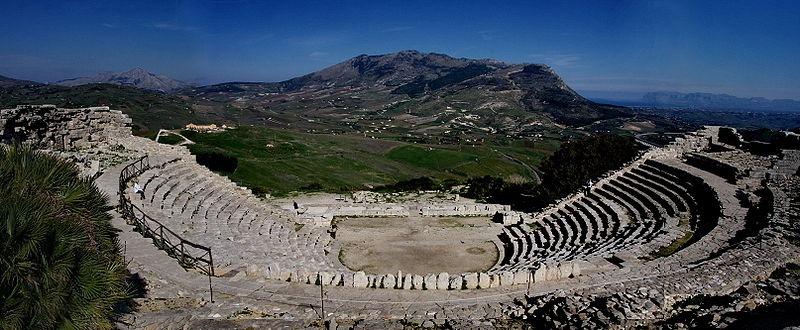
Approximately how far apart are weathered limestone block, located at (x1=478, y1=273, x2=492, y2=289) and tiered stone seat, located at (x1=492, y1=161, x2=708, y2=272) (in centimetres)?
393

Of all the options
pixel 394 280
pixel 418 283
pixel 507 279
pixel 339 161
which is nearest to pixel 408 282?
pixel 418 283

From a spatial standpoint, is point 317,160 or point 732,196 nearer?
point 732,196

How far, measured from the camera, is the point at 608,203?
2744cm

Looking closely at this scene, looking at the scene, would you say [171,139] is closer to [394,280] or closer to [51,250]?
[394,280]

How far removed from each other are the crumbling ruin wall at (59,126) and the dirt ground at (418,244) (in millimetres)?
18054

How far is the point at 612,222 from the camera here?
80.9 ft

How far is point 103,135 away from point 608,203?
33.0 metres

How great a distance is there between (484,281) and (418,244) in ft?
36.7

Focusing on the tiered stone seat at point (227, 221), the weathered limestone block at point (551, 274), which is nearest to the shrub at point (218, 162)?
the tiered stone seat at point (227, 221)

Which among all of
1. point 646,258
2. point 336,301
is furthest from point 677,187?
point 336,301

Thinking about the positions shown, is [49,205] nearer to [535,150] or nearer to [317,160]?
[317,160]

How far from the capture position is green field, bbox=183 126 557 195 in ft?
174

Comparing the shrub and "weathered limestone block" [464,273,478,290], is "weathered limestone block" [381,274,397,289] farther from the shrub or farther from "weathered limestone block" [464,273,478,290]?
the shrub

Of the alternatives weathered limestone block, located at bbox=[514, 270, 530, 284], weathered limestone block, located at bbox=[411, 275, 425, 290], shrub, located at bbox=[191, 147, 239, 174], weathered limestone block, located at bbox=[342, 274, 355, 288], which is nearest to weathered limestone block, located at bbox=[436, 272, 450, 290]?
weathered limestone block, located at bbox=[411, 275, 425, 290]
